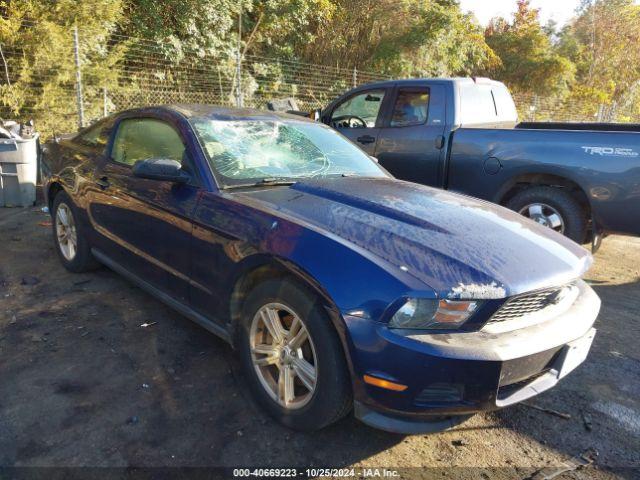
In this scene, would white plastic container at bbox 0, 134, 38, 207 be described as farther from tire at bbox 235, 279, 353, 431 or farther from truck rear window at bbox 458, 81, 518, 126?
truck rear window at bbox 458, 81, 518, 126

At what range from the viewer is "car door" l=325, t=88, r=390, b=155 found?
20.4 feet

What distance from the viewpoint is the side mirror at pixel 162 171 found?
2883 mm

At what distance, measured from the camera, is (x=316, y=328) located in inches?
83.5

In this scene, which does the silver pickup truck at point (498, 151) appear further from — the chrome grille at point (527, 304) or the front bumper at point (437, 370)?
the front bumper at point (437, 370)

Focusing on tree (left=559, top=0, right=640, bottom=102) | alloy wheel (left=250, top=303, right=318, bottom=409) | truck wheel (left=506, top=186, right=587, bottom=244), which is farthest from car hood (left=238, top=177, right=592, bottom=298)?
tree (left=559, top=0, right=640, bottom=102)

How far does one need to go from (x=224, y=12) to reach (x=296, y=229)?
1149cm

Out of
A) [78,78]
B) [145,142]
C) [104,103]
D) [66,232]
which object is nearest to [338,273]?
[145,142]

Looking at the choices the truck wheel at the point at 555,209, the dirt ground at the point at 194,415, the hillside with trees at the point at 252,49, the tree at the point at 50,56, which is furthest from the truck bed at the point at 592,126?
the hillside with trees at the point at 252,49

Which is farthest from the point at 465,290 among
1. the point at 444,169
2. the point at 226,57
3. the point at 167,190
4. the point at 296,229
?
the point at 226,57

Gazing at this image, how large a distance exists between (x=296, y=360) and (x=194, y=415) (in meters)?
0.65

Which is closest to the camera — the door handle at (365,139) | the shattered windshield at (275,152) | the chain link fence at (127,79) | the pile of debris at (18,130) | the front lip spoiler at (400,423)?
the front lip spoiler at (400,423)

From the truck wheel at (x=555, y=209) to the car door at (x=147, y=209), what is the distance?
11.6 feet

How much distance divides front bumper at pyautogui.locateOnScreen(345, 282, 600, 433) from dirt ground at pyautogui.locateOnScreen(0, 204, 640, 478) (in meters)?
0.37

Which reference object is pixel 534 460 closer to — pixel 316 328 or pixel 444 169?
pixel 316 328
